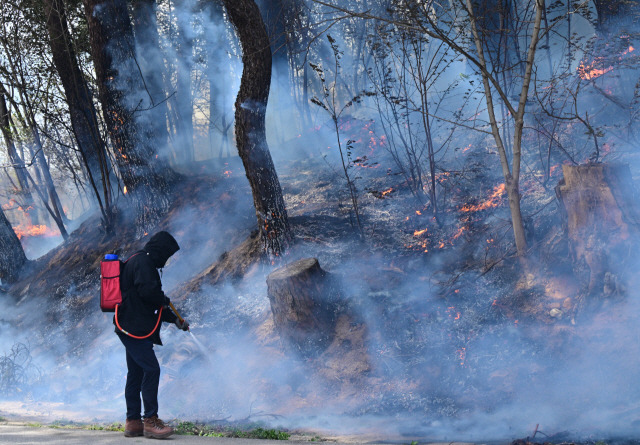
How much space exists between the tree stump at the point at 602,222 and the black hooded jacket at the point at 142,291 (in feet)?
13.8

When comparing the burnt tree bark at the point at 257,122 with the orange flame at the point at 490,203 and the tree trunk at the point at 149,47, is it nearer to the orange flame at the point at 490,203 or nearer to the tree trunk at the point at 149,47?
the orange flame at the point at 490,203

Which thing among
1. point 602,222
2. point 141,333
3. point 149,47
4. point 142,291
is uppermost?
point 149,47

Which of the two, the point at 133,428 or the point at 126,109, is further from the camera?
the point at 126,109

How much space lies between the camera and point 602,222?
17.1 ft

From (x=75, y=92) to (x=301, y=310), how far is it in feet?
27.7

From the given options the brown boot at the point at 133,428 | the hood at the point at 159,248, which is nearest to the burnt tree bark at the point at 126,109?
the hood at the point at 159,248

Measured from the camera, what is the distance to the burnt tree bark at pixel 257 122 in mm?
7223

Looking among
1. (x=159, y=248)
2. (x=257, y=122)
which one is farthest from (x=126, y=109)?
(x=159, y=248)

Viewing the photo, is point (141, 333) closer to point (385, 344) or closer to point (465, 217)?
point (385, 344)

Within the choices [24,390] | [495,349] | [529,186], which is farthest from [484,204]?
[24,390]

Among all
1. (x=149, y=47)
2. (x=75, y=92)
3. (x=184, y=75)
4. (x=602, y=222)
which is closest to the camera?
(x=602, y=222)

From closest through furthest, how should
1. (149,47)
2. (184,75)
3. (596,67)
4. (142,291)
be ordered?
(142,291) < (596,67) < (149,47) < (184,75)

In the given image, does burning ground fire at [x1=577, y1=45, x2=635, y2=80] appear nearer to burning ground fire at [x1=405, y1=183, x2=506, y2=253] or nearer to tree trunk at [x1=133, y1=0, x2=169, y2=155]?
burning ground fire at [x1=405, y1=183, x2=506, y2=253]

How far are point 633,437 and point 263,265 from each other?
5151 mm
